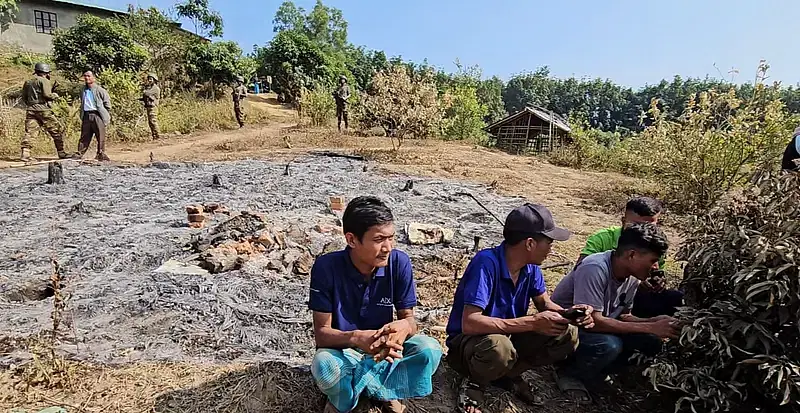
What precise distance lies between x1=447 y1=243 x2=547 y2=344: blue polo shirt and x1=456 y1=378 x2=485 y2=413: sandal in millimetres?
217

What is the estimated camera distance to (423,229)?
209 inches

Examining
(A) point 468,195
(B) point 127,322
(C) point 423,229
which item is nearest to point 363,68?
(A) point 468,195

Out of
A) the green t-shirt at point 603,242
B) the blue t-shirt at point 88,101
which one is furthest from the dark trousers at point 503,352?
the blue t-shirt at point 88,101

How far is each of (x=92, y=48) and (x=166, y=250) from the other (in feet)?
55.6

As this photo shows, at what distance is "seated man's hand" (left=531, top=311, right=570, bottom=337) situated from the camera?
2.17m

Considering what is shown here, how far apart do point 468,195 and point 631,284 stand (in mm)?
5101

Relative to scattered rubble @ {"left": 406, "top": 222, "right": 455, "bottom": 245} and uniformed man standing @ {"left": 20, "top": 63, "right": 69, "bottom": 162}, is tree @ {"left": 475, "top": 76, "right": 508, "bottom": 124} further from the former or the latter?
scattered rubble @ {"left": 406, "top": 222, "right": 455, "bottom": 245}

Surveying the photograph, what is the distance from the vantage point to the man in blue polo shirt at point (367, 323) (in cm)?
203

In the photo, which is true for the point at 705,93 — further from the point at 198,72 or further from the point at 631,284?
the point at 198,72

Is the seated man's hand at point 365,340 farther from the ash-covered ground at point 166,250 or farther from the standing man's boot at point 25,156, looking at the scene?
the standing man's boot at point 25,156

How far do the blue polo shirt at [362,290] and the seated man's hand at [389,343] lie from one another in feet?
0.76

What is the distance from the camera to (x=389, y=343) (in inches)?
78.2

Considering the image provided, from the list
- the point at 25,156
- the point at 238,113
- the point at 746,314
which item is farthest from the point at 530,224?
the point at 238,113

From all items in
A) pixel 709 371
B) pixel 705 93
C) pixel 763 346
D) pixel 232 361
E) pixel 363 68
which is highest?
pixel 363 68
